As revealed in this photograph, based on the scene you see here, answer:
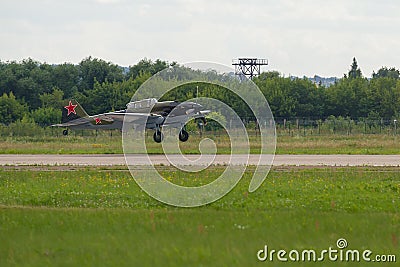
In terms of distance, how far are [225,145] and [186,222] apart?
33.0m

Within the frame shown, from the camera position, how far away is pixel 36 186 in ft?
73.5

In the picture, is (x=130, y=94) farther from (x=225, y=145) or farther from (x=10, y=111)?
(x=225, y=145)

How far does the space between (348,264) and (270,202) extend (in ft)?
23.8

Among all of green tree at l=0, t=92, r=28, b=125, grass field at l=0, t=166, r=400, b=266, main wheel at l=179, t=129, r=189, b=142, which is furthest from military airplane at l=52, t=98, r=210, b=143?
green tree at l=0, t=92, r=28, b=125

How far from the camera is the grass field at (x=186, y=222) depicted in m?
11.7

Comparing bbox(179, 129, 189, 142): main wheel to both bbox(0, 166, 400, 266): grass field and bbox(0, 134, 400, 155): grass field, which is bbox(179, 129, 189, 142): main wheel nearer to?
bbox(0, 134, 400, 155): grass field

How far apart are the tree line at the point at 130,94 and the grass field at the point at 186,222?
48.8 metres

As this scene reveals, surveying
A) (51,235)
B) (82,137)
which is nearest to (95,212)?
(51,235)

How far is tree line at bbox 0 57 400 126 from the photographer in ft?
258

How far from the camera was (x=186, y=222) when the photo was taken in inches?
575

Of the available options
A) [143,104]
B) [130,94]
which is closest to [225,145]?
[143,104]

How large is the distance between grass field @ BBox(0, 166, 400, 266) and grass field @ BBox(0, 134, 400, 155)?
1855 cm

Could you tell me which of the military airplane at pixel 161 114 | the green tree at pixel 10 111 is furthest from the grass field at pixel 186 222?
the green tree at pixel 10 111

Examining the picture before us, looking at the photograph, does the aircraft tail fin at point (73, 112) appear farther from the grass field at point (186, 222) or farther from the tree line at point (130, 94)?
the grass field at point (186, 222)
